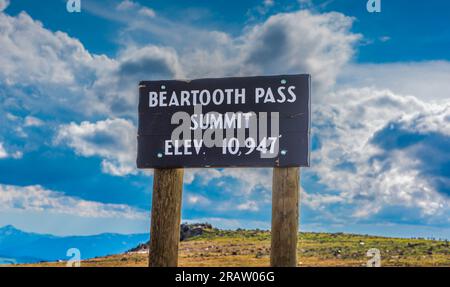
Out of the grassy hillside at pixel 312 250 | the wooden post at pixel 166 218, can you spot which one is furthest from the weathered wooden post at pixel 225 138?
the grassy hillside at pixel 312 250

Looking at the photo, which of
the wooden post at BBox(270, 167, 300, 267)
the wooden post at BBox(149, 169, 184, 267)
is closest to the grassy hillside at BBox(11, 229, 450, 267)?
the wooden post at BBox(149, 169, 184, 267)

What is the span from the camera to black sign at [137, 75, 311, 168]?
34.6 feet

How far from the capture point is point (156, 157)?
11.3 meters

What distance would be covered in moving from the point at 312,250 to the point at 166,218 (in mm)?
27581

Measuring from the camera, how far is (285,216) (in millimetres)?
10328

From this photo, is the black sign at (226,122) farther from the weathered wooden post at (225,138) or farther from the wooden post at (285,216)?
the wooden post at (285,216)

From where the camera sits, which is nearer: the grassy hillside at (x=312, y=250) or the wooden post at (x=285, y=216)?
the wooden post at (x=285, y=216)

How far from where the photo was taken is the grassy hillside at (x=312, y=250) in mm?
Result: 31797

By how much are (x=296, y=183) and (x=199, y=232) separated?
35995 millimetres

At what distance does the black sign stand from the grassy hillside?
17865mm

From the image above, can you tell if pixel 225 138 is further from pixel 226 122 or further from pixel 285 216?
pixel 285 216

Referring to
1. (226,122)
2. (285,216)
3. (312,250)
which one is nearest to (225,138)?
(226,122)

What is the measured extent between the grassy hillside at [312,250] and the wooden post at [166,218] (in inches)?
688
